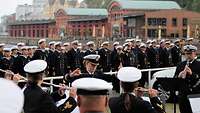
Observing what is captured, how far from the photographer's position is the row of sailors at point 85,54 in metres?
12.8

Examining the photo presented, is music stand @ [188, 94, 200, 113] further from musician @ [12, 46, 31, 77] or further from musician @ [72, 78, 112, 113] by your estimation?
musician @ [12, 46, 31, 77]

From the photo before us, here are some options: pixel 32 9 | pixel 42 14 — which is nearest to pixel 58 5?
pixel 42 14

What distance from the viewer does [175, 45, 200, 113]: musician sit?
26.3ft

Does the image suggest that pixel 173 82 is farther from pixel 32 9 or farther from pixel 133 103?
pixel 32 9

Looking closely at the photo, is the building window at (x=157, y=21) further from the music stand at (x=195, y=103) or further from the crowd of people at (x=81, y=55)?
the music stand at (x=195, y=103)

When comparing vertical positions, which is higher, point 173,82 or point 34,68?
point 34,68

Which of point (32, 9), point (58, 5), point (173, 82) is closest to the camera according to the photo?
point (173, 82)

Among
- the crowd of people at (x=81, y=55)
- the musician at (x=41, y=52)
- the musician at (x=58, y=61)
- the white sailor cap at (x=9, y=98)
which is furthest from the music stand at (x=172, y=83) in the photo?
the musician at (x=58, y=61)

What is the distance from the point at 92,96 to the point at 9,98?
87 cm

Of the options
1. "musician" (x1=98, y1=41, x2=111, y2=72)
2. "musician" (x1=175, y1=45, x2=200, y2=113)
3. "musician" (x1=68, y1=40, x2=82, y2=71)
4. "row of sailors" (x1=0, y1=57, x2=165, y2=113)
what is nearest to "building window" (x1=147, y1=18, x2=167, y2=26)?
"musician" (x1=98, y1=41, x2=111, y2=72)

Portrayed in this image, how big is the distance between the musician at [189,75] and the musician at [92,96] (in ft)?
15.8

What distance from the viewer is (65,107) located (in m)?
5.11

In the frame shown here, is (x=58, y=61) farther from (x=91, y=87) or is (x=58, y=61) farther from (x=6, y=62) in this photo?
(x=91, y=87)

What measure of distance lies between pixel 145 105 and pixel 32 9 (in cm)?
19238
